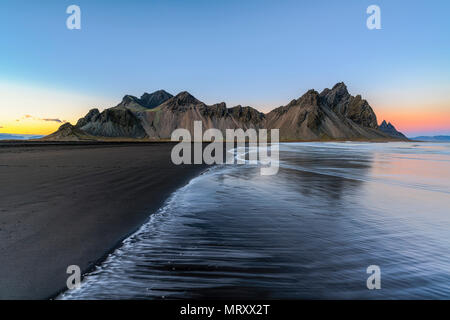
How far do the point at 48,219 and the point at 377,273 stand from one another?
8411mm

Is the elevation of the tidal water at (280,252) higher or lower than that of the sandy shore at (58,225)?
lower

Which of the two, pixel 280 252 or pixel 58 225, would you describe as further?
pixel 58 225

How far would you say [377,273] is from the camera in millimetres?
5137

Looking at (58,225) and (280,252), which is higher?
(58,225)

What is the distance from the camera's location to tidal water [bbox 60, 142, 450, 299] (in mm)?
4402

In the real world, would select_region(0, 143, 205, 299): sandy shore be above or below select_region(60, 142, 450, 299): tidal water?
above

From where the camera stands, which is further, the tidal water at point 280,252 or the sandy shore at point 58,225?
the sandy shore at point 58,225

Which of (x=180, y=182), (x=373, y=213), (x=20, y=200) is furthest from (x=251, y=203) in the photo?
(x=20, y=200)

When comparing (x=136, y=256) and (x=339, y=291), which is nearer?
(x=339, y=291)

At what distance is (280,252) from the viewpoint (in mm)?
5953

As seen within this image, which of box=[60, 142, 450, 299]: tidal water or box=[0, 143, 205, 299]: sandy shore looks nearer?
box=[60, 142, 450, 299]: tidal water

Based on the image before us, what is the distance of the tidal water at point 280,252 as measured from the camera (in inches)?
173

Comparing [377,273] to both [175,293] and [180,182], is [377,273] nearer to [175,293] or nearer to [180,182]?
[175,293]
